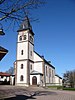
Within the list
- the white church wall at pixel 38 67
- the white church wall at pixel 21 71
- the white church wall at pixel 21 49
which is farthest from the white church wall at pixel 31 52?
the white church wall at pixel 21 71

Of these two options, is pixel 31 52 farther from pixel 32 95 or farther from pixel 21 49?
pixel 32 95

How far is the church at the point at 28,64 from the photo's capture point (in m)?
48.2

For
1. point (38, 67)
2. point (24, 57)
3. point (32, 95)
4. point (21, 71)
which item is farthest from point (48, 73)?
point (32, 95)

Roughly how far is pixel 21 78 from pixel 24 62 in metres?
4.19

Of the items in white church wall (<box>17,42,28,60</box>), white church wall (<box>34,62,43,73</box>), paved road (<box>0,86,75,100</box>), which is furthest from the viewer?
white church wall (<box>34,62,43,73</box>)

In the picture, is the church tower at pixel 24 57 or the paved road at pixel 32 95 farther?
the church tower at pixel 24 57

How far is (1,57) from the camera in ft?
44.5

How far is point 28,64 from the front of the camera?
48156 millimetres

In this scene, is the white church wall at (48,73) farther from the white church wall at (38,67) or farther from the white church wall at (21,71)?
the white church wall at (21,71)

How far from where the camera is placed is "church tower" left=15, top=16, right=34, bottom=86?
157 feet

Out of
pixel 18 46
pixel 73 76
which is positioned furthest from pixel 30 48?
pixel 73 76

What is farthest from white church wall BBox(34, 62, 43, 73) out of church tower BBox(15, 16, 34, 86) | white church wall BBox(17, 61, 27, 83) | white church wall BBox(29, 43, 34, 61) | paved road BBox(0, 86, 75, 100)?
paved road BBox(0, 86, 75, 100)

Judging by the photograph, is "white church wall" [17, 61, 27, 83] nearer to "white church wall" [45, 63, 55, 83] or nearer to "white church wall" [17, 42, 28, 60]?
"white church wall" [17, 42, 28, 60]

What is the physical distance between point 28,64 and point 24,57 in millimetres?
2303
